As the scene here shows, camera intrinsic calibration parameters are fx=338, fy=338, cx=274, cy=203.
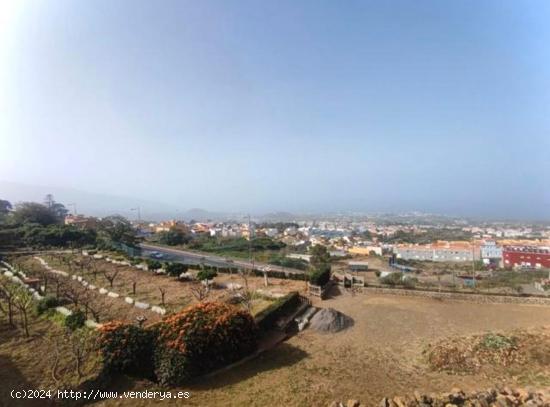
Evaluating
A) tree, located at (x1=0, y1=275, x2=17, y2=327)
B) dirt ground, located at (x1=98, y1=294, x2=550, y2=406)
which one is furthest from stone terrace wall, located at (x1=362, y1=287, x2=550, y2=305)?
tree, located at (x1=0, y1=275, x2=17, y2=327)

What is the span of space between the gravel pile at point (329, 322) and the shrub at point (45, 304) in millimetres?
11099

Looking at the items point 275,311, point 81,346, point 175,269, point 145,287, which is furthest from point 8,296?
point 275,311

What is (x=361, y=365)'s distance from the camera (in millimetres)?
10562

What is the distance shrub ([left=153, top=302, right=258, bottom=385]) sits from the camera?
29.7 feet

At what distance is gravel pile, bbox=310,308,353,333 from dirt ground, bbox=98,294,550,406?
13.5 inches

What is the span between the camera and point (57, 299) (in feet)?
49.4

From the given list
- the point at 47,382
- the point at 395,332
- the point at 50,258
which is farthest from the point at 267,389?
the point at 50,258

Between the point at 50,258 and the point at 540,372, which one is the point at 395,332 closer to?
the point at 540,372

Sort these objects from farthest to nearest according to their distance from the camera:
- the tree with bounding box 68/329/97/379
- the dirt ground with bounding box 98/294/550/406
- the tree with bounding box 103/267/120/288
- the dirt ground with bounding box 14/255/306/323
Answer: the tree with bounding box 103/267/120/288, the dirt ground with bounding box 14/255/306/323, the tree with bounding box 68/329/97/379, the dirt ground with bounding box 98/294/550/406

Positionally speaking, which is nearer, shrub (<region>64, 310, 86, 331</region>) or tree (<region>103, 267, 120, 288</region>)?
shrub (<region>64, 310, 86, 331</region>)

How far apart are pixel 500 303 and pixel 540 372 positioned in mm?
9165

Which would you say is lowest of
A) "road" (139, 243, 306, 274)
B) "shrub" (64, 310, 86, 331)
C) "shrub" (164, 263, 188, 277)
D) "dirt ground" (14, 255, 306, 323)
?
"road" (139, 243, 306, 274)

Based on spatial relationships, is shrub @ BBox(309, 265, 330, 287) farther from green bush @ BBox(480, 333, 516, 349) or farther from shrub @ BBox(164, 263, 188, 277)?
shrub @ BBox(164, 263, 188, 277)

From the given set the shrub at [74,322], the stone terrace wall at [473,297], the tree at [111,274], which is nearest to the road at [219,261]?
the stone terrace wall at [473,297]
